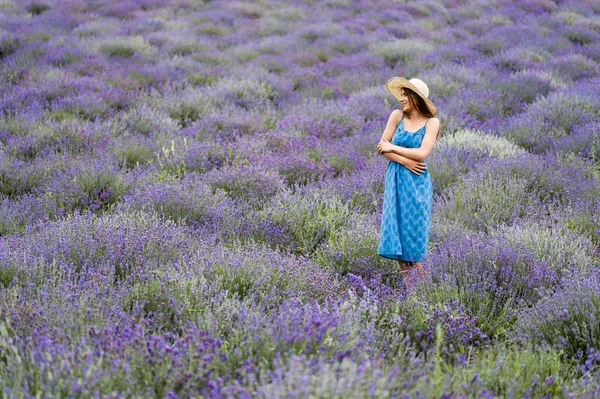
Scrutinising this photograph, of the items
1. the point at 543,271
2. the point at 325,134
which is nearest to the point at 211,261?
the point at 543,271

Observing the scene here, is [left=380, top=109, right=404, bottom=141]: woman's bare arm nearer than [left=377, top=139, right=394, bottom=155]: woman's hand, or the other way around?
[left=377, top=139, right=394, bottom=155]: woman's hand

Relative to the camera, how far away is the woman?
10.8ft

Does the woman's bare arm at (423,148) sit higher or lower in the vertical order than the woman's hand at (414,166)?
higher

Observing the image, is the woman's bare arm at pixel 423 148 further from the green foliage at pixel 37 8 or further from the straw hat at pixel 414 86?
the green foliage at pixel 37 8

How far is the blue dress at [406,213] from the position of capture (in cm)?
330

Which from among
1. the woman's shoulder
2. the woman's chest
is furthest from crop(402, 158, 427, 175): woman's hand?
the woman's shoulder

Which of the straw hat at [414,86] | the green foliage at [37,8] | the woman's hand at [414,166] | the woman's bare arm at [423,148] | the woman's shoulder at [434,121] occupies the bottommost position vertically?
the woman's hand at [414,166]

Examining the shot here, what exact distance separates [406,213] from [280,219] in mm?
1164

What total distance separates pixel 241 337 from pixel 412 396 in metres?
0.73

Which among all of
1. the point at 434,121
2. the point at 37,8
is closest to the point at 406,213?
the point at 434,121

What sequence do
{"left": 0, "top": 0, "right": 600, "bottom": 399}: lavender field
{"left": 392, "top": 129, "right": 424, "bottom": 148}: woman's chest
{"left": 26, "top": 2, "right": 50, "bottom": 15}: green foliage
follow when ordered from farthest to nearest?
{"left": 26, "top": 2, "right": 50, "bottom": 15}: green foliage
{"left": 392, "top": 129, "right": 424, "bottom": 148}: woman's chest
{"left": 0, "top": 0, "right": 600, "bottom": 399}: lavender field

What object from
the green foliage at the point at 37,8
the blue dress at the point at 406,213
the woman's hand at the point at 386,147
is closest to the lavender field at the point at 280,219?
the blue dress at the point at 406,213

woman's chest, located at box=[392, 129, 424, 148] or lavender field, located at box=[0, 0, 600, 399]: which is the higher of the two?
woman's chest, located at box=[392, 129, 424, 148]

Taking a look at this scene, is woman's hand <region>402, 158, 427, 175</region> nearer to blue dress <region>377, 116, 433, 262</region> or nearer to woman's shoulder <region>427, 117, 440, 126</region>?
blue dress <region>377, 116, 433, 262</region>
